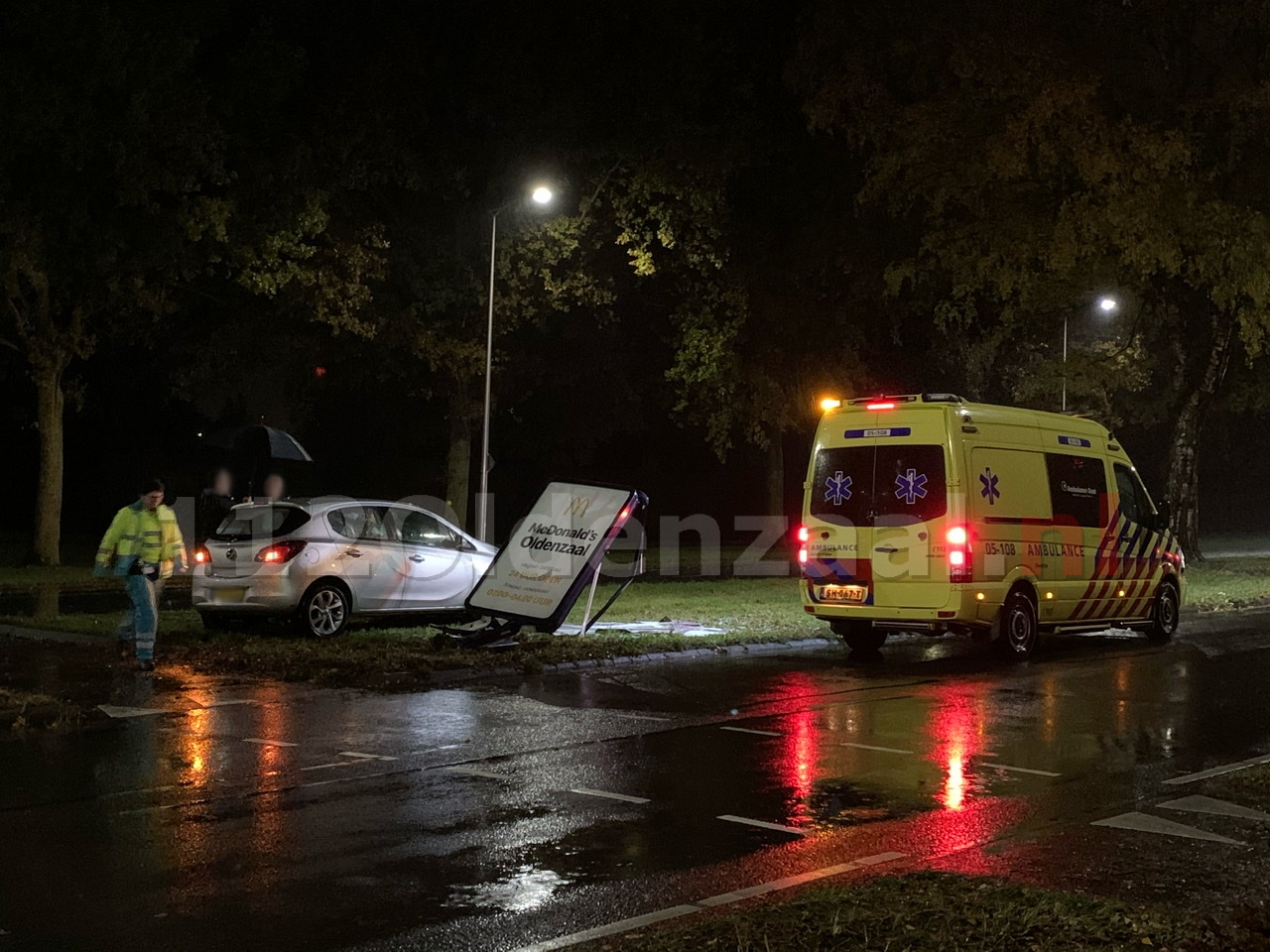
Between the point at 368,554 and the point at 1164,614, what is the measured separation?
10.0 meters

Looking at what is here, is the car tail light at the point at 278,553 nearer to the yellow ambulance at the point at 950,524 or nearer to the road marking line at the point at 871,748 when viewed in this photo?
the yellow ambulance at the point at 950,524

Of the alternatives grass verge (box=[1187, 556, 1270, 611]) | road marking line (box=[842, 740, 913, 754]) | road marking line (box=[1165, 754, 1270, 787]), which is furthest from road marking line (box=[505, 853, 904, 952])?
grass verge (box=[1187, 556, 1270, 611])

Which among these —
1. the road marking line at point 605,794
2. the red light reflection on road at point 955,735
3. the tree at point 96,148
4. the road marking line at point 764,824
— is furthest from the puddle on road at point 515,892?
the tree at point 96,148

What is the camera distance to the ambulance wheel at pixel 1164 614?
745 inches

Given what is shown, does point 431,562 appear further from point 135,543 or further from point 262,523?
point 135,543

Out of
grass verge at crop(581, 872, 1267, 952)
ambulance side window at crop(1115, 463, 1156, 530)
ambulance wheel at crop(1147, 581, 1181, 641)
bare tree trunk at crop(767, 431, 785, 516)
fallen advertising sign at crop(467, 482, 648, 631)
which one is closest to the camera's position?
grass verge at crop(581, 872, 1267, 952)

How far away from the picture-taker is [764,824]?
809 centimetres

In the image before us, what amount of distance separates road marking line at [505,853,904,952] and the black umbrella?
24986 mm

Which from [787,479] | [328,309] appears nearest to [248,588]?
[328,309]

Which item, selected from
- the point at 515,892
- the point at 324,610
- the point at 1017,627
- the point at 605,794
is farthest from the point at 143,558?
the point at 1017,627

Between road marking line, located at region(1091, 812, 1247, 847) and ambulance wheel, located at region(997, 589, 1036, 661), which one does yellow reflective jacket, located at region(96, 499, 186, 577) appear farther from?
road marking line, located at region(1091, 812, 1247, 847)

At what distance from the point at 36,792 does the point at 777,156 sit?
25.4 m

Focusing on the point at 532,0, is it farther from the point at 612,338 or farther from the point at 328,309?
the point at 612,338

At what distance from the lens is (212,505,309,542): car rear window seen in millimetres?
16266
